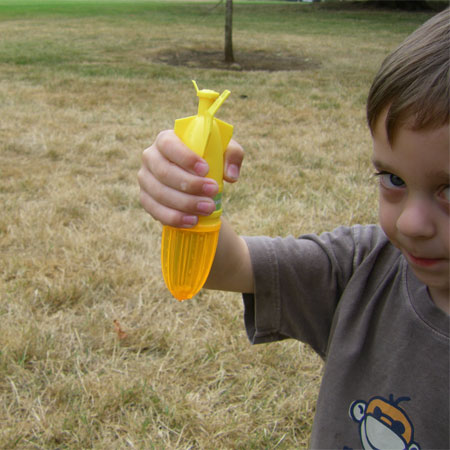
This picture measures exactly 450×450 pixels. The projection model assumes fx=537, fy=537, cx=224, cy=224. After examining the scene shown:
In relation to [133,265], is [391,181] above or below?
above

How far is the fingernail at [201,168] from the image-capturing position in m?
0.67

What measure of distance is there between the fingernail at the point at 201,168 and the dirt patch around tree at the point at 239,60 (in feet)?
21.7

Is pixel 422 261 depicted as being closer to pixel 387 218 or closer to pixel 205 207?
pixel 387 218

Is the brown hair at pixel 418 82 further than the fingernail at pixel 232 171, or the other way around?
the fingernail at pixel 232 171

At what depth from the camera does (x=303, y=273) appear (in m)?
1.00

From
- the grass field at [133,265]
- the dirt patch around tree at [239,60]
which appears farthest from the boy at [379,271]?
the dirt patch around tree at [239,60]

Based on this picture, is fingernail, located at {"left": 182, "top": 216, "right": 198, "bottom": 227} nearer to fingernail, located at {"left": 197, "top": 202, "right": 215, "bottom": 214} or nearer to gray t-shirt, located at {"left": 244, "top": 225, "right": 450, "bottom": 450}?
fingernail, located at {"left": 197, "top": 202, "right": 215, "bottom": 214}

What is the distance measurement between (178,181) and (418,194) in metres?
0.31

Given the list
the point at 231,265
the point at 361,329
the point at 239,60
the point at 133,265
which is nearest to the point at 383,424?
the point at 361,329

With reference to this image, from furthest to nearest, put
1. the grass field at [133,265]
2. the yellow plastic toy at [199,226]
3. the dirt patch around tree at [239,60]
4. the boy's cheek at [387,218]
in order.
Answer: the dirt patch around tree at [239,60], the grass field at [133,265], the boy's cheek at [387,218], the yellow plastic toy at [199,226]

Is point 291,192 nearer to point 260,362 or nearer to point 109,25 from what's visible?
point 260,362

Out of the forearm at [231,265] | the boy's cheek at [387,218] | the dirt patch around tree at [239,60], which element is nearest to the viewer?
the boy's cheek at [387,218]

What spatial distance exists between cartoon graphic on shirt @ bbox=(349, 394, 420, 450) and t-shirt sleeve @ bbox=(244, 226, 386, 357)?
188 mm

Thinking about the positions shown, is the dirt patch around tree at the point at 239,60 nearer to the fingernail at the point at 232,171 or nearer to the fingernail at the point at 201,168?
the fingernail at the point at 232,171
